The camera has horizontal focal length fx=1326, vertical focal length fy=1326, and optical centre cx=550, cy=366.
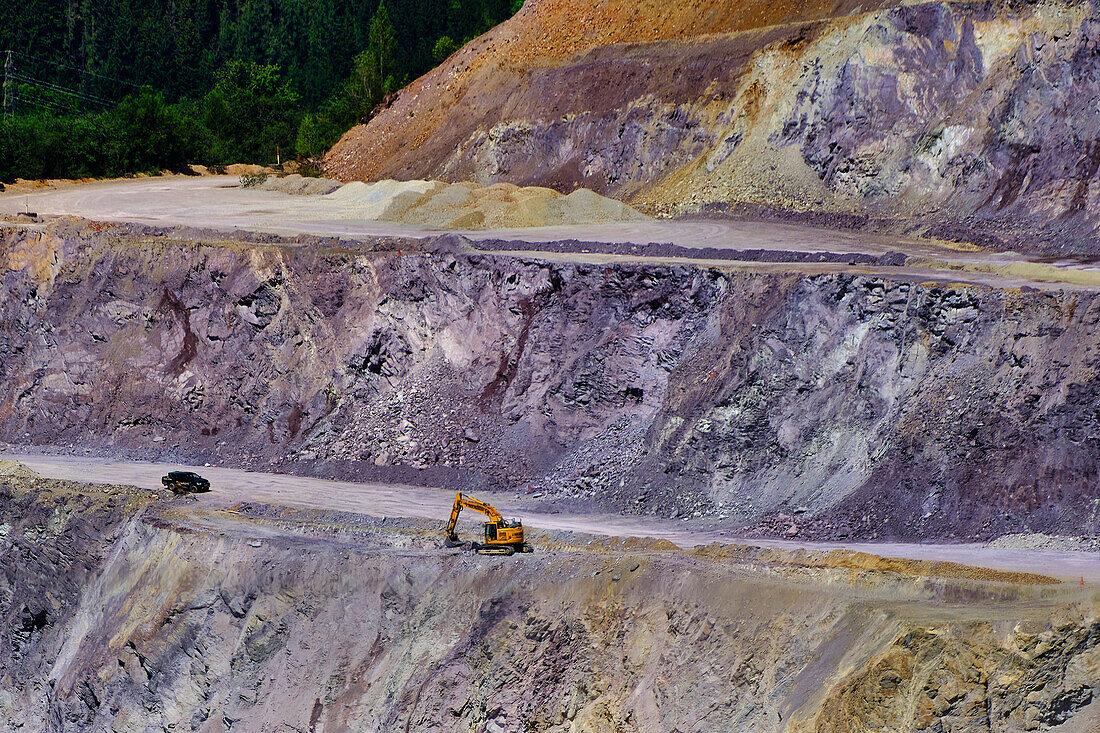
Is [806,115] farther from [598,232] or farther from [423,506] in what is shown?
[423,506]

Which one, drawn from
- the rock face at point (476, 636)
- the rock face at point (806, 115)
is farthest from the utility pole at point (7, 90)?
the rock face at point (476, 636)

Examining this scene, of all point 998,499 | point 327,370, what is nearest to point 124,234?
point 327,370

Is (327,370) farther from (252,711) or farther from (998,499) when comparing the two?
(998,499)

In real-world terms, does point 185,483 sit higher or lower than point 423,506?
higher

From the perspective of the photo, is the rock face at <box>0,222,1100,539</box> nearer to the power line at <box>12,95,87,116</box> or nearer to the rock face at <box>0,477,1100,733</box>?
the rock face at <box>0,477,1100,733</box>

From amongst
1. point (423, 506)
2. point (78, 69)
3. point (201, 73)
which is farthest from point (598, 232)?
point (78, 69)

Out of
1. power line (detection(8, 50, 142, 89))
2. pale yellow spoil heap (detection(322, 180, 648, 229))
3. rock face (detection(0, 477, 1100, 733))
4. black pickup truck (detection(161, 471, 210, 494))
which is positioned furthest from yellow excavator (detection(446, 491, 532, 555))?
power line (detection(8, 50, 142, 89))
